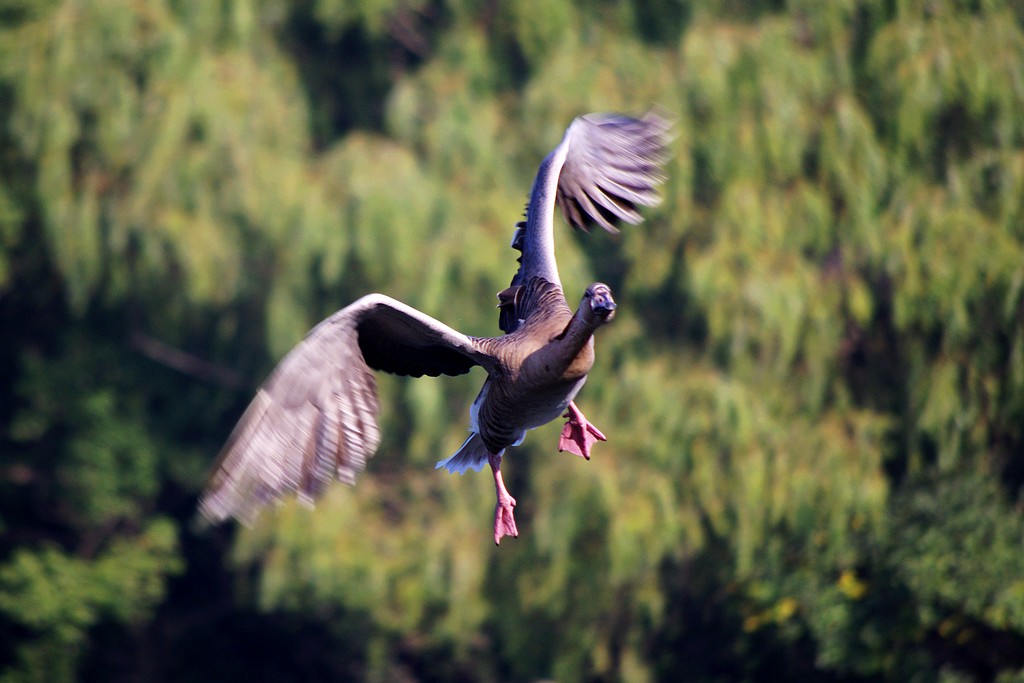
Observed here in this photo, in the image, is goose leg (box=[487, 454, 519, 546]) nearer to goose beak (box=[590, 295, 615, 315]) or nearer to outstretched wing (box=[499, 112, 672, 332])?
goose beak (box=[590, 295, 615, 315])

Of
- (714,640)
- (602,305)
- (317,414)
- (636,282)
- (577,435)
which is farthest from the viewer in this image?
(714,640)

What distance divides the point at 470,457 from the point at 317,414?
3.96 ft

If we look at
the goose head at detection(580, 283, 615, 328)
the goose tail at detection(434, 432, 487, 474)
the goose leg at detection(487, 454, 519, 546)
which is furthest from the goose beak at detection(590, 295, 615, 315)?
the goose tail at detection(434, 432, 487, 474)

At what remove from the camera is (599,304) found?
5301 millimetres

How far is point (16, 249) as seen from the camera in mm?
14836

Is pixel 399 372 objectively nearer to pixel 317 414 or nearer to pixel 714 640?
pixel 317 414

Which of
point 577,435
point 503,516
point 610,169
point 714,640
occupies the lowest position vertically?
point 503,516

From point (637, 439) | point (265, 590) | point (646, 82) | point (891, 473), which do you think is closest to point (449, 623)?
point (265, 590)

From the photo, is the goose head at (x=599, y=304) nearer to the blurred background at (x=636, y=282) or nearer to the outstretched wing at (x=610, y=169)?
the outstretched wing at (x=610, y=169)

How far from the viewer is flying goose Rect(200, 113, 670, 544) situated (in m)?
5.58

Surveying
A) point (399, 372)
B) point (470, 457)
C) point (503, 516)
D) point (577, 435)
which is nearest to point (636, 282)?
point (470, 457)

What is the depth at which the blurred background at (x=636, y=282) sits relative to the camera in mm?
11141

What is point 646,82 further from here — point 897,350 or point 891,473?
point 891,473

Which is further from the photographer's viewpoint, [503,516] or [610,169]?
[610,169]
